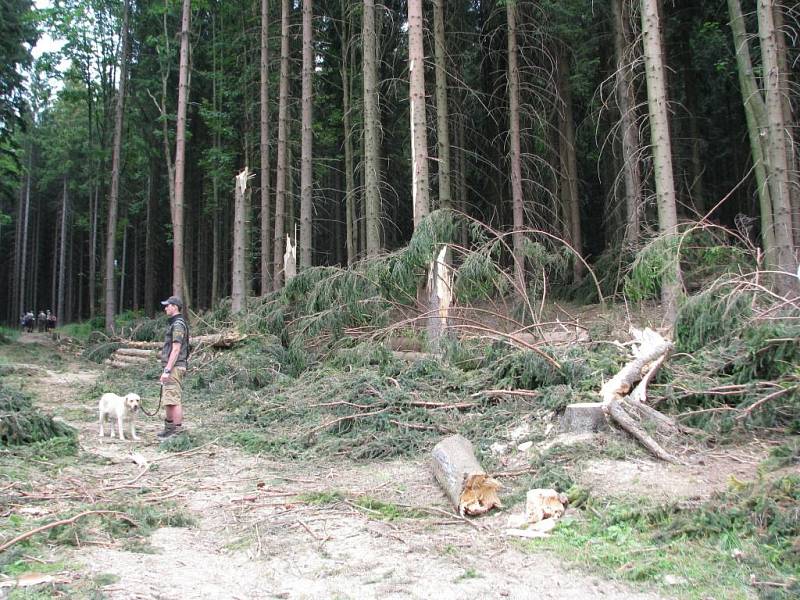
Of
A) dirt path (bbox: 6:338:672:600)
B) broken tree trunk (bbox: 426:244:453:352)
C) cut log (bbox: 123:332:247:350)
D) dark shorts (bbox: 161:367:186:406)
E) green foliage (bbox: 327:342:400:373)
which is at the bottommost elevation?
dirt path (bbox: 6:338:672:600)

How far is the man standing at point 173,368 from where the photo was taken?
8746mm

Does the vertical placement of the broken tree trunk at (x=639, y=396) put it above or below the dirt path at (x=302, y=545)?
above

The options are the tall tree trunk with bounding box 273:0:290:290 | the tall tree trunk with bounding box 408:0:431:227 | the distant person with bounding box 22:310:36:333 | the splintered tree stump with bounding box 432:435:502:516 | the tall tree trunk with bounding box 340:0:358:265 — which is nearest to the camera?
the splintered tree stump with bounding box 432:435:502:516

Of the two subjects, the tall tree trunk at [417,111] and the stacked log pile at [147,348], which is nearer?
the tall tree trunk at [417,111]

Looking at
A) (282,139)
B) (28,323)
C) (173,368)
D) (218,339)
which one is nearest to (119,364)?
(218,339)

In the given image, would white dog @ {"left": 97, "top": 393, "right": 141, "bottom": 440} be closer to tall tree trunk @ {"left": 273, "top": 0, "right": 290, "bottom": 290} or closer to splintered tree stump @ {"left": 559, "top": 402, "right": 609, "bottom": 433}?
splintered tree stump @ {"left": 559, "top": 402, "right": 609, "bottom": 433}

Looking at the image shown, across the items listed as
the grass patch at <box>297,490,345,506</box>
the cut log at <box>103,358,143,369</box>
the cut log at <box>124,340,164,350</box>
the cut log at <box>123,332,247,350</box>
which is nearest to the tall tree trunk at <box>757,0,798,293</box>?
the grass patch at <box>297,490,345,506</box>

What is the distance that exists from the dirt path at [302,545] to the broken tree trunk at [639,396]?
5.74 ft

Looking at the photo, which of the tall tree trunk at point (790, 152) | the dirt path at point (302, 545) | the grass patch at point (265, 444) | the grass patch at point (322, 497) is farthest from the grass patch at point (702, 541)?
the tall tree trunk at point (790, 152)

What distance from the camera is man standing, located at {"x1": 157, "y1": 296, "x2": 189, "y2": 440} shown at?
8.75 metres

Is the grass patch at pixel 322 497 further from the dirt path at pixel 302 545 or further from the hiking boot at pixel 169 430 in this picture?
the hiking boot at pixel 169 430

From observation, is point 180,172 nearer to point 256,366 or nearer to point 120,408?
point 256,366

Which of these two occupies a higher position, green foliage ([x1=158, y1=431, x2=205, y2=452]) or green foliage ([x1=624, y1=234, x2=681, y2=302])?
green foliage ([x1=624, y1=234, x2=681, y2=302])

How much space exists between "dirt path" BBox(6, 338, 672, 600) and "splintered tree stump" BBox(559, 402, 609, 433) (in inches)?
63.2
